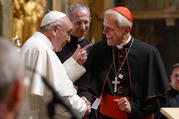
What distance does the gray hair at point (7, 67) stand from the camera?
3.72ft

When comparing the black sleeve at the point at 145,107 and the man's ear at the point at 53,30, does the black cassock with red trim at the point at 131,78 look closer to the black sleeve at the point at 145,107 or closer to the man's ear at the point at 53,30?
the black sleeve at the point at 145,107

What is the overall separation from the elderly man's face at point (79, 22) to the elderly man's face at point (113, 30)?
0.95 m

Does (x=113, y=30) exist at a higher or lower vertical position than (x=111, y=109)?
higher

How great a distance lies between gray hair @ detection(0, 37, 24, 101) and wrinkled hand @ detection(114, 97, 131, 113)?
7.56 feet

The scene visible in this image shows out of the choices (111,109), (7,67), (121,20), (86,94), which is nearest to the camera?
(7,67)

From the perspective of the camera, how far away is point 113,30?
346cm

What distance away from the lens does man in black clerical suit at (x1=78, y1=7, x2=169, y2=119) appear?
346 centimetres

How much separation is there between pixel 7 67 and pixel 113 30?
7.91 ft

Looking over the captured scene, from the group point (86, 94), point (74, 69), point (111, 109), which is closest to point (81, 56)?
point (74, 69)

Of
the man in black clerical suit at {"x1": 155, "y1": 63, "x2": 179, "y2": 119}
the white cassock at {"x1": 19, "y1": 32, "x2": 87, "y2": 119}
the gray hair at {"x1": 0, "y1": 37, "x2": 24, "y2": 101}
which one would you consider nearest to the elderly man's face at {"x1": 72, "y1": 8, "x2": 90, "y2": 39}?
the white cassock at {"x1": 19, "y1": 32, "x2": 87, "y2": 119}

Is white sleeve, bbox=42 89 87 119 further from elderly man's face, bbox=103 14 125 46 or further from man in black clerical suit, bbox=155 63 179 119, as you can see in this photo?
man in black clerical suit, bbox=155 63 179 119

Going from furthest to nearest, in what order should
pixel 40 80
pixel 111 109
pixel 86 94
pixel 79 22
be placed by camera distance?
pixel 79 22 → pixel 86 94 → pixel 111 109 → pixel 40 80

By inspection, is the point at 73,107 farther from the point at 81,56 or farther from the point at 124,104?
the point at 81,56

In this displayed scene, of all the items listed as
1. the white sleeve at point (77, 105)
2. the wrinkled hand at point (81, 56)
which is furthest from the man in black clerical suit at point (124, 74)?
the white sleeve at point (77, 105)
